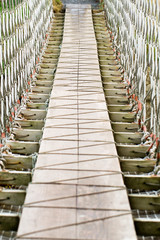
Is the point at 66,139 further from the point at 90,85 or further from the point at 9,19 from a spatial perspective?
the point at 9,19

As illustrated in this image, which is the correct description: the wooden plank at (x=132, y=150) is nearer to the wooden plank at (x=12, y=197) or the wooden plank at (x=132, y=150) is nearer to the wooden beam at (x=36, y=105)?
the wooden plank at (x=12, y=197)

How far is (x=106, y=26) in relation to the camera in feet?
43.6

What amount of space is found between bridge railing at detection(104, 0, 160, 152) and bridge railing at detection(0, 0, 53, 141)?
227 centimetres

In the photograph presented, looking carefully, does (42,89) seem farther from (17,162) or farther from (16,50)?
(17,162)

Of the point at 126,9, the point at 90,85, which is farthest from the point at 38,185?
the point at 126,9

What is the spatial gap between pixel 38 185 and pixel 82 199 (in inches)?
23.8

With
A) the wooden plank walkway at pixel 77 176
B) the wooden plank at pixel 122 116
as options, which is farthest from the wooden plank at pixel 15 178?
the wooden plank at pixel 122 116

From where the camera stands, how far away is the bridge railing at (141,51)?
6670 mm

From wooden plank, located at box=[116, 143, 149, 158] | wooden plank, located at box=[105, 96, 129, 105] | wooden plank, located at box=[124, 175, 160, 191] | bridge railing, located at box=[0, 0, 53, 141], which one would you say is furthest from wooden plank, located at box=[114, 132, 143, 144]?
bridge railing, located at box=[0, 0, 53, 141]

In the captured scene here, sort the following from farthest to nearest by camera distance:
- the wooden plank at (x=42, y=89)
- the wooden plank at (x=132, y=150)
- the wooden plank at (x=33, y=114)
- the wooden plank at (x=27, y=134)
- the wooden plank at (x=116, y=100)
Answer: the wooden plank at (x=42, y=89), the wooden plank at (x=116, y=100), the wooden plank at (x=33, y=114), the wooden plank at (x=27, y=134), the wooden plank at (x=132, y=150)

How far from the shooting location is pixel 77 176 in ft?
15.9

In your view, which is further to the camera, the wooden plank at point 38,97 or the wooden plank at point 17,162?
the wooden plank at point 38,97

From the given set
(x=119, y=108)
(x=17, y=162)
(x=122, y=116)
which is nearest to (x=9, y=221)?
(x=17, y=162)

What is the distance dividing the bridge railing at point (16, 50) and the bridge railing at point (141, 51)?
7.46 ft
